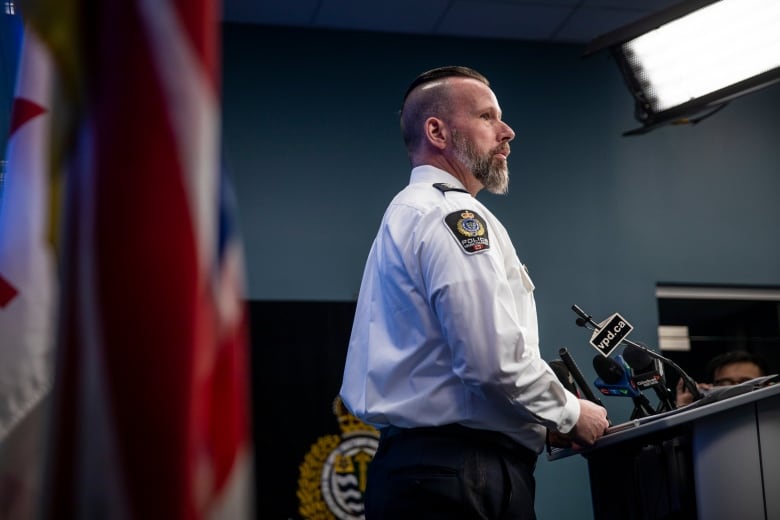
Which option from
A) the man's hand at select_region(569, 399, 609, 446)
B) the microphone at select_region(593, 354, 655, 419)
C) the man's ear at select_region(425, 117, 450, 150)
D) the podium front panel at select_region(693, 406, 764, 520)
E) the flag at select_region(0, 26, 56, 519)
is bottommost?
the podium front panel at select_region(693, 406, 764, 520)

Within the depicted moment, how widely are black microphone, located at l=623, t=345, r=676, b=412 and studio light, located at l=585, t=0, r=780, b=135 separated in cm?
130

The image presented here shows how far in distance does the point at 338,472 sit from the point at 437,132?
1.92 metres

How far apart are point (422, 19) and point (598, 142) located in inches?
43.9

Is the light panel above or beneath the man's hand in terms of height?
above

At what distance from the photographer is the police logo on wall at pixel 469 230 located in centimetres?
174

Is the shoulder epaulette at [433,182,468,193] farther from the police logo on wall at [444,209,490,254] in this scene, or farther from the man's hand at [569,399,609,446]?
the man's hand at [569,399,609,446]

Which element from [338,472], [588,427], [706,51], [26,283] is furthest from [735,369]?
[26,283]

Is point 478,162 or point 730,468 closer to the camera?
point 730,468

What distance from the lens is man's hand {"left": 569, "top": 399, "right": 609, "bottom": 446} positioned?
173 centimetres

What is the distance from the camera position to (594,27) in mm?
4441

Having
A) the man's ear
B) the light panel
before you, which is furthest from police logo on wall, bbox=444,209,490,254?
the light panel

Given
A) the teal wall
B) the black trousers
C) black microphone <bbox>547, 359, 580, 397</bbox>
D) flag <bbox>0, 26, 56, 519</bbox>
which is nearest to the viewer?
flag <bbox>0, 26, 56, 519</bbox>

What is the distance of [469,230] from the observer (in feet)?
5.77

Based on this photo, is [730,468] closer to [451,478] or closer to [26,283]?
[451,478]
